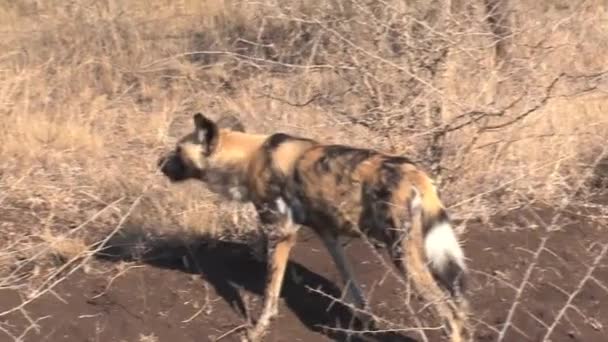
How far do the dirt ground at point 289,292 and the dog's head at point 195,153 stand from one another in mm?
389

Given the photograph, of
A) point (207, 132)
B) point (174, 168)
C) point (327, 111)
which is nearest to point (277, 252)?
point (207, 132)

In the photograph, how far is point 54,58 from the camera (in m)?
9.76

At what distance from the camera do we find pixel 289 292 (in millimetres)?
5359

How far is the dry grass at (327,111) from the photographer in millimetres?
6000

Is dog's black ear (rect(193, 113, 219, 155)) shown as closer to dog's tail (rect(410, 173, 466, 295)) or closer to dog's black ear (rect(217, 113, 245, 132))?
dog's black ear (rect(217, 113, 245, 132))

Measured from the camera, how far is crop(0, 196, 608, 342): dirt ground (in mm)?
4934

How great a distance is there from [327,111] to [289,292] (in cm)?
153

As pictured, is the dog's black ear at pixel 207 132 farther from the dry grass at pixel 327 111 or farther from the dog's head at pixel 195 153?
the dry grass at pixel 327 111

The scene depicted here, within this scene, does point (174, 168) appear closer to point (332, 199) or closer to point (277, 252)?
point (277, 252)

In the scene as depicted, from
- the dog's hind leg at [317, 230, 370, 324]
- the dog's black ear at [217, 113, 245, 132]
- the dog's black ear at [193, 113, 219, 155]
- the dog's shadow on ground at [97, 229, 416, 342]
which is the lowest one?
the dog's shadow on ground at [97, 229, 416, 342]

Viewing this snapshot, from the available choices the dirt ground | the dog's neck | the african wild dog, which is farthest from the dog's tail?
the dog's neck

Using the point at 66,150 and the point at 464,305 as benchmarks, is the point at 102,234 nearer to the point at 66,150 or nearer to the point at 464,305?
the point at 66,150

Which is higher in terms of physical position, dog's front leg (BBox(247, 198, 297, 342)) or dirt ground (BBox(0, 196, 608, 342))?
dog's front leg (BBox(247, 198, 297, 342))

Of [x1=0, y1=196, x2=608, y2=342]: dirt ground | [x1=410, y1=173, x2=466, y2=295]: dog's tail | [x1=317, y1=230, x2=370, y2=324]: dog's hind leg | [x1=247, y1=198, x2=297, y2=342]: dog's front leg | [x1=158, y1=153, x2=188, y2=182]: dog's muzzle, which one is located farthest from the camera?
[x1=158, y1=153, x2=188, y2=182]: dog's muzzle
